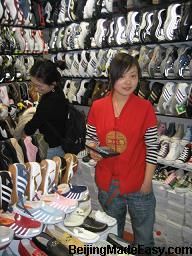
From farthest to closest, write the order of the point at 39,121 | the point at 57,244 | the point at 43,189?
the point at 39,121
the point at 43,189
the point at 57,244

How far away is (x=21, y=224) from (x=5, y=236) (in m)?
0.13

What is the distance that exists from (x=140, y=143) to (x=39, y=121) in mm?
878

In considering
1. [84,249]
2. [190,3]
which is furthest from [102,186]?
[190,3]

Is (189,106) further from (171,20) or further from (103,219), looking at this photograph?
(103,219)

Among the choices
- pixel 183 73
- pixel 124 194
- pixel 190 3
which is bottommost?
pixel 124 194

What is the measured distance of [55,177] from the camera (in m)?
1.49

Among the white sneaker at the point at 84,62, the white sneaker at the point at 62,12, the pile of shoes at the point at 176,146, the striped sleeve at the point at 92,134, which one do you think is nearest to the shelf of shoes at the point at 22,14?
the white sneaker at the point at 62,12

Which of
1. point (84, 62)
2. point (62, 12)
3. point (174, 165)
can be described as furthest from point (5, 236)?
point (62, 12)

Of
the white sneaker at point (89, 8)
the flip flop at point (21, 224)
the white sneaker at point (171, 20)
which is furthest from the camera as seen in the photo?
the white sneaker at point (89, 8)

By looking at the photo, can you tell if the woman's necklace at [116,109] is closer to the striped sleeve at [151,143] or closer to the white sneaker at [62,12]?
the striped sleeve at [151,143]

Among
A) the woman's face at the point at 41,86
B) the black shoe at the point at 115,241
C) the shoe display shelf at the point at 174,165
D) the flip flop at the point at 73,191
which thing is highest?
the woman's face at the point at 41,86

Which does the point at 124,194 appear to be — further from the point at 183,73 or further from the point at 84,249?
the point at 183,73

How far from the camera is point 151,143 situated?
183cm

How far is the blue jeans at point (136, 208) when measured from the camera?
74.2 inches
